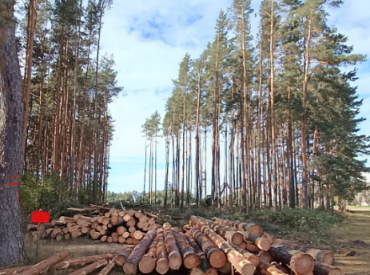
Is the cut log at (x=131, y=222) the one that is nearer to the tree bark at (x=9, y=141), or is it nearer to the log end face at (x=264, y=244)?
the tree bark at (x=9, y=141)

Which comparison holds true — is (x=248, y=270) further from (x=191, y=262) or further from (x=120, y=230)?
(x=120, y=230)

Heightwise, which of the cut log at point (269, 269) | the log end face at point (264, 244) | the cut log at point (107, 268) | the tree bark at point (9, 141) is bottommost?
the cut log at point (107, 268)

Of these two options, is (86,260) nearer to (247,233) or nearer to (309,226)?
(247,233)

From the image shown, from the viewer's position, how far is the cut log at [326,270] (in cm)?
522

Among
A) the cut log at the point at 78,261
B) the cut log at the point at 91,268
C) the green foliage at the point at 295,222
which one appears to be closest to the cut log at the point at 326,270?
the cut log at the point at 91,268

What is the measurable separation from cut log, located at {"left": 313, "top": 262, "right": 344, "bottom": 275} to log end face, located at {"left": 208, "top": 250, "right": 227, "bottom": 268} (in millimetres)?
1681

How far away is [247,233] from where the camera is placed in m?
7.05

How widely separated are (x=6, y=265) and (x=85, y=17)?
1792 centimetres

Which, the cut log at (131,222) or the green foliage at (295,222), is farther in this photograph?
the green foliage at (295,222)

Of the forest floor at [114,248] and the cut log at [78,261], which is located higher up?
the cut log at [78,261]

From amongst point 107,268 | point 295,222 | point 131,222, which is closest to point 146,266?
point 107,268

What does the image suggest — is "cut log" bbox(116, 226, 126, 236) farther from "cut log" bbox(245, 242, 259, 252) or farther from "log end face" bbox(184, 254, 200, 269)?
Result: "cut log" bbox(245, 242, 259, 252)

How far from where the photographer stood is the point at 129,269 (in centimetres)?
658

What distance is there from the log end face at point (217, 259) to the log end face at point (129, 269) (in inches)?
69.1
